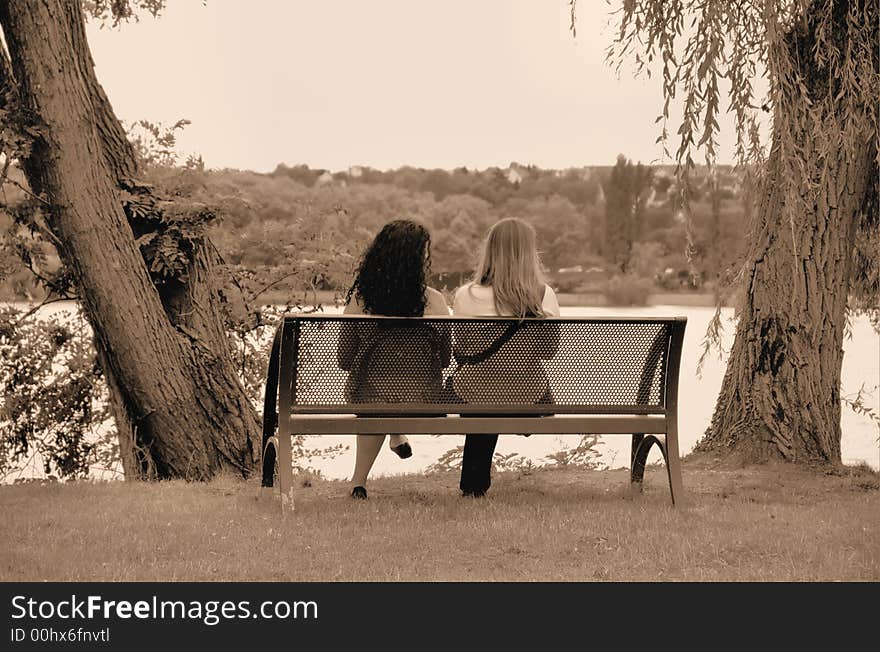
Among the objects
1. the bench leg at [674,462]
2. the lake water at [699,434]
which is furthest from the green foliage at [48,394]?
the bench leg at [674,462]

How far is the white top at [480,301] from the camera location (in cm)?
558

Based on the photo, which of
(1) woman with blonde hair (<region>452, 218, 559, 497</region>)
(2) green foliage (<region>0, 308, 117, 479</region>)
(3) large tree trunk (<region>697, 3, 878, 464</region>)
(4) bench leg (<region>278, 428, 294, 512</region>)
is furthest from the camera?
(2) green foliage (<region>0, 308, 117, 479</region>)

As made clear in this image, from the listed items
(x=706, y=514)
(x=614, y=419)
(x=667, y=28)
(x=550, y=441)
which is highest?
(x=667, y=28)

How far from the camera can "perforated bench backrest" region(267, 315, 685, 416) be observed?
17.3 ft

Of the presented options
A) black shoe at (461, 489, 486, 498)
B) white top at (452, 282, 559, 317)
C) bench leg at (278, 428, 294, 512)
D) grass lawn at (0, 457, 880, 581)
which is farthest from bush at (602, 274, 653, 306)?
bench leg at (278, 428, 294, 512)

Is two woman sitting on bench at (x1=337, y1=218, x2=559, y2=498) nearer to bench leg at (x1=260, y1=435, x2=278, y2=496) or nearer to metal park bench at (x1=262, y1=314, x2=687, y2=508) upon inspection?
metal park bench at (x1=262, y1=314, x2=687, y2=508)

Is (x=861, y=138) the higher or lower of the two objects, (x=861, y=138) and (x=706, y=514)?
the higher

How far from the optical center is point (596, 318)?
530 cm

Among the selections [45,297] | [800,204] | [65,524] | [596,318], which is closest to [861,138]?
[800,204]

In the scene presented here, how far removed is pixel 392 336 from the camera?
17.4ft

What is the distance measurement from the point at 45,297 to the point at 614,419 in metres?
5.88

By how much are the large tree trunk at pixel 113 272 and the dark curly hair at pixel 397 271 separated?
7.08ft

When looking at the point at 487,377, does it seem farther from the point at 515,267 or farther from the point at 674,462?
the point at 674,462
